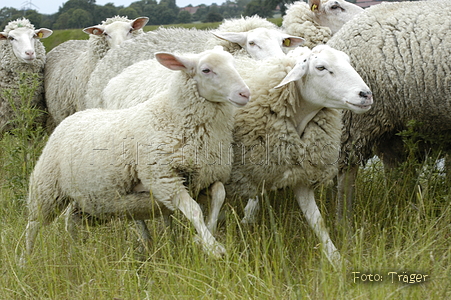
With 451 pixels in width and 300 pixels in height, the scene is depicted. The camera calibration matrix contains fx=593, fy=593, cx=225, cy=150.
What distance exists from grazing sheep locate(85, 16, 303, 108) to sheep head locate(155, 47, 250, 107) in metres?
1.26

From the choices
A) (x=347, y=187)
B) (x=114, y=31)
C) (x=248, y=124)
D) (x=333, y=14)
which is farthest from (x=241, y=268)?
(x=114, y=31)

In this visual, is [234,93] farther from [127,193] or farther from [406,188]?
[406,188]

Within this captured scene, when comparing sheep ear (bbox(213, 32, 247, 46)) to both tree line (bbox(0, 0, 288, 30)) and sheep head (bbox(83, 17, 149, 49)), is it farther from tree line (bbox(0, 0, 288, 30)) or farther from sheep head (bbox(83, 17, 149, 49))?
tree line (bbox(0, 0, 288, 30))

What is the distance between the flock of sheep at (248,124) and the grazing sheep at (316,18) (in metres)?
1.06

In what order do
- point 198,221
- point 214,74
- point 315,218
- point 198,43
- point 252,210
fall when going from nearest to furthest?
point 198,221, point 214,74, point 315,218, point 252,210, point 198,43

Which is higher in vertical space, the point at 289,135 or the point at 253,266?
the point at 289,135

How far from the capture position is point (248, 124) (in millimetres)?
3805

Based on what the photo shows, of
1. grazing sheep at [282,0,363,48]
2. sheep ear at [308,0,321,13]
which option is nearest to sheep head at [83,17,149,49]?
grazing sheep at [282,0,363,48]

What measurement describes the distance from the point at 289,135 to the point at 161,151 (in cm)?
84

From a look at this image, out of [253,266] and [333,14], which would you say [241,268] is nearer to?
[253,266]

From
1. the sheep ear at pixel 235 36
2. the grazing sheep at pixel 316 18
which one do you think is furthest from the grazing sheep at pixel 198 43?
the grazing sheep at pixel 316 18

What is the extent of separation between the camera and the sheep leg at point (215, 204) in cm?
344

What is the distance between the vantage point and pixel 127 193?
3629 millimetres

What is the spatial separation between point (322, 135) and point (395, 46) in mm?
1023
